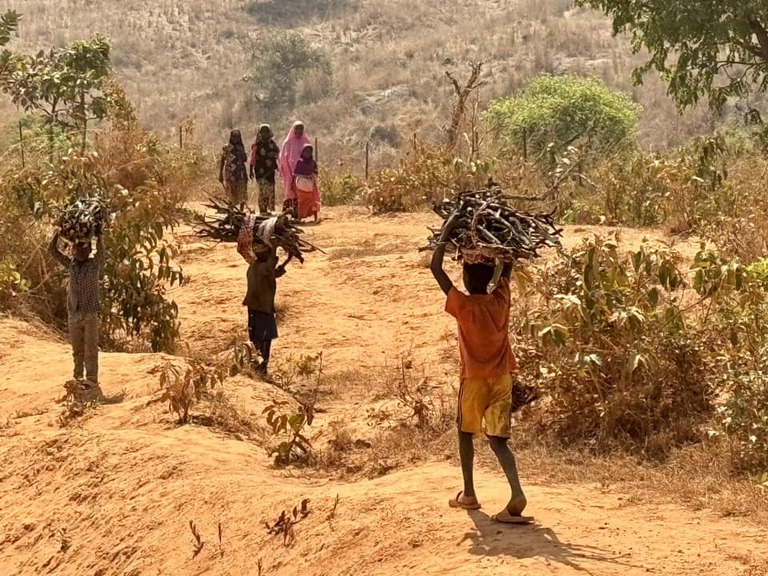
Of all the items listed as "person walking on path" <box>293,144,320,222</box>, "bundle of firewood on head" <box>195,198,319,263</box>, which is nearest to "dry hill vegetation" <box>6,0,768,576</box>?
"bundle of firewood on head" <box>195,198,319,263</box>

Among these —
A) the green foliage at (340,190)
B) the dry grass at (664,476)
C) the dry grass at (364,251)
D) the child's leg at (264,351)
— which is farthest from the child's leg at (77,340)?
the green foliage at (340,190)

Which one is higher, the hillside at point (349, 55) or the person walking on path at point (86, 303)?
the hillside at point (349, 55)

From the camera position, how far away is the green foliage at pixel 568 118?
22609 mm

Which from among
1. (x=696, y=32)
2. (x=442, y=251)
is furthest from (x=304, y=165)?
(x=442, y=251)

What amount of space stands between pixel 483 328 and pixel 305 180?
1158 centimetres

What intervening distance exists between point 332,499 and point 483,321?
3.86ft

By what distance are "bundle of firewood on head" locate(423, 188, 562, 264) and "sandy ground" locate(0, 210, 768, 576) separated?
44.4 inches

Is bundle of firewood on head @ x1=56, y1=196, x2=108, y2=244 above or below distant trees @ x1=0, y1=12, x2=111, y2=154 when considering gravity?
below

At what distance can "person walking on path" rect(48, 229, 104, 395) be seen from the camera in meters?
7.78

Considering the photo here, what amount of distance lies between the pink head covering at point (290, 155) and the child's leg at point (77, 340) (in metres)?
9.02

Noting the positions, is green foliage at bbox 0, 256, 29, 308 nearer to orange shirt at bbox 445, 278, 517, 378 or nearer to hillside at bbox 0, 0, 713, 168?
orange shirt at bbox 445, 278, 517, 378

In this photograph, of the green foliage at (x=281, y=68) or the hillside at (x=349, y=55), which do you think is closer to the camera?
the hillside at (x=349, y=55)

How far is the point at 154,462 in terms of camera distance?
21.8 ft

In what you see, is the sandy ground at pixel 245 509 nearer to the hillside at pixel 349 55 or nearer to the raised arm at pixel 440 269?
the raised arm at pixel 440 269
